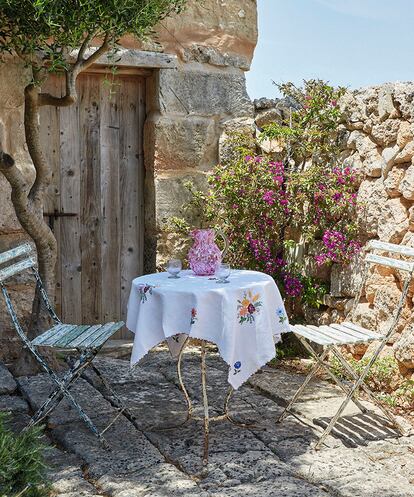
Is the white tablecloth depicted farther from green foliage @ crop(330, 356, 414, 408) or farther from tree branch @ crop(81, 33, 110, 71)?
tree branch @ crop(81, 33, 110, 71)

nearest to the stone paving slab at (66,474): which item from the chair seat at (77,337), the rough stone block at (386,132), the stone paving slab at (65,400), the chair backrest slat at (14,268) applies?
the stone paving slab at (65,400)

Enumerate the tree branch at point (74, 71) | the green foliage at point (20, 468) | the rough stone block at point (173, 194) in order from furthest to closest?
1. the rough stone block at point (173, 194)
2. the tree branch at point (74, 71)
3. the green foliage at point (20, 468)

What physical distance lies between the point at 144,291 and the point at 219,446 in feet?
2.88

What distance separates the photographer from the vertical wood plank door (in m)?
5.52

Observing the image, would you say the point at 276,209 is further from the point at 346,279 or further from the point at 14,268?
the point at 14,268

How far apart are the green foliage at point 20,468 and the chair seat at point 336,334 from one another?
1558 millimetres

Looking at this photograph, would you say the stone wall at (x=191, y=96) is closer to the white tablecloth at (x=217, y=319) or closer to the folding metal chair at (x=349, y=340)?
the folding metal chair at (x=349, y=340)

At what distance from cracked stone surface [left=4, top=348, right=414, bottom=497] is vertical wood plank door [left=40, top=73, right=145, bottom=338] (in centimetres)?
106

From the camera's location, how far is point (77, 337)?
3.78m

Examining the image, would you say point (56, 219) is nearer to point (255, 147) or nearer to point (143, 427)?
point (255, 147)

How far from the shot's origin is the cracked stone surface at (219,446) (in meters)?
3.15

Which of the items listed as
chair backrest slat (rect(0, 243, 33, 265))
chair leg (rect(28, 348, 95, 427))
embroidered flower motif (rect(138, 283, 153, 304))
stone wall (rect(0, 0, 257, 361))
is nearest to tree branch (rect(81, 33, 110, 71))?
stone wall (rect(0, 0, 257, 361))

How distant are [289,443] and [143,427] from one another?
0.80m

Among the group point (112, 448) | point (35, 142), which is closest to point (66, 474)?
point (112, 448)
